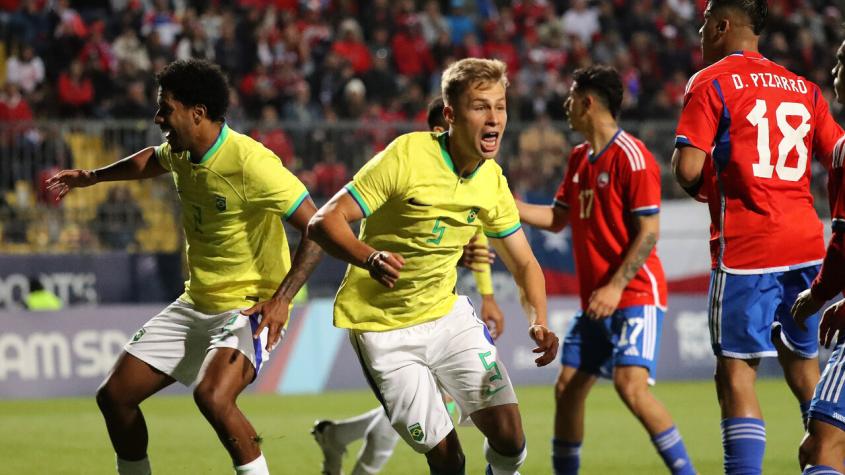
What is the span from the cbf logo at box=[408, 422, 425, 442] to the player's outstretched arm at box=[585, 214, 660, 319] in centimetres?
150

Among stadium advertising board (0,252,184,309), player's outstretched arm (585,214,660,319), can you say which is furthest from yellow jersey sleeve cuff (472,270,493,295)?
stadium advertising board (0,252,184,309)

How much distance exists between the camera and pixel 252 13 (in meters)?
19.8

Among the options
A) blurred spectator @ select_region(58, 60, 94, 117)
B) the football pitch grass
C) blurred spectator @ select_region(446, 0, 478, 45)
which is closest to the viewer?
the football pitch grass

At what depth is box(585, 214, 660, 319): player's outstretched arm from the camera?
6.85 m

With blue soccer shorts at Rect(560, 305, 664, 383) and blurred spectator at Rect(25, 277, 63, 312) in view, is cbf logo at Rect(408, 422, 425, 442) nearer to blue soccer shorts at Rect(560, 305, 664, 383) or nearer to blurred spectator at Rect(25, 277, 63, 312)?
blue soccer shorts at Rect(560, 305, 664, 383)

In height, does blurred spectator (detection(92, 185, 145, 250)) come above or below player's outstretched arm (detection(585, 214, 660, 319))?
below

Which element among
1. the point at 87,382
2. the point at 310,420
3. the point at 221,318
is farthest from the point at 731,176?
the point at 87,382

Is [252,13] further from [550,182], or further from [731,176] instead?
[731,176]

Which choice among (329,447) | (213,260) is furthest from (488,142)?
(329,447)

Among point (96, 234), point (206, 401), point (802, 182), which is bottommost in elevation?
point (96, 234)

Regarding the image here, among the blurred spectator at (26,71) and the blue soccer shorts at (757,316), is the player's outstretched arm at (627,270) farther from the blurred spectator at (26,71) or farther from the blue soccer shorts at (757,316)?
the blurred spectator at (26,71)

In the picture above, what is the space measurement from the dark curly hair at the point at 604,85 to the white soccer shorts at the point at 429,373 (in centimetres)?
209

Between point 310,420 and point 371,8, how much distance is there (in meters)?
10.9

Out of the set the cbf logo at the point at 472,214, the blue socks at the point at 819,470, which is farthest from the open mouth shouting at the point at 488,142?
the blue socks at the point at 819,470
